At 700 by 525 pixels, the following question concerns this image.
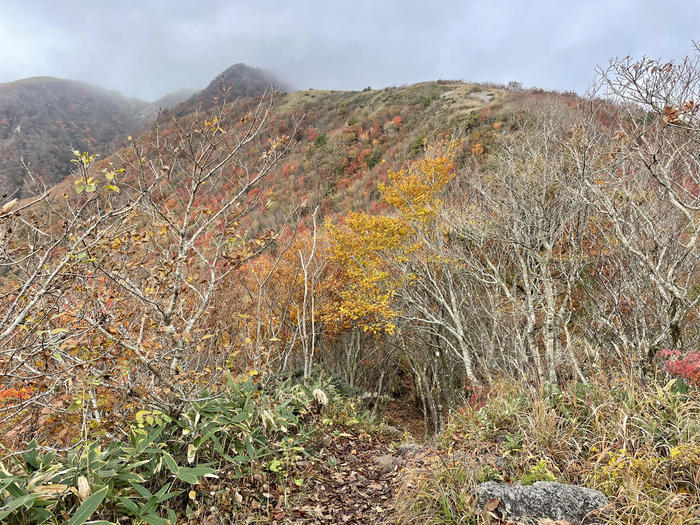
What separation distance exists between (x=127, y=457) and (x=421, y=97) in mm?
45542

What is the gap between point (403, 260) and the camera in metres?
10.1

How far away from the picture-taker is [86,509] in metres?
2.09

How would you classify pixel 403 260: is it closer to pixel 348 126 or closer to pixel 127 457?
pixel 127 457

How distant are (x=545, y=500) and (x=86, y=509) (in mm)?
2979

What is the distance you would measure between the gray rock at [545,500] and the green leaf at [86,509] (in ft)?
8.39

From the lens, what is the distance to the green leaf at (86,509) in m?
→ 2.06

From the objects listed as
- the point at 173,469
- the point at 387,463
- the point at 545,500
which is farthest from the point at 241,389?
the point at 545,500

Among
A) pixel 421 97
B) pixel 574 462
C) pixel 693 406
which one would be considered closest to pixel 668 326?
pixel 693 406

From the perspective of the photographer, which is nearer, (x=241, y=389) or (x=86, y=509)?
(x=86, y=509)

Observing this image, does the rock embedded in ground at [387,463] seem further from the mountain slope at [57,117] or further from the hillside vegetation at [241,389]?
the mountain slope at [57,117]

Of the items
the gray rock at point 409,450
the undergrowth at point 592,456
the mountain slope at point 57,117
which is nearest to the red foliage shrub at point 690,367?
the undergrowth at point 592,456

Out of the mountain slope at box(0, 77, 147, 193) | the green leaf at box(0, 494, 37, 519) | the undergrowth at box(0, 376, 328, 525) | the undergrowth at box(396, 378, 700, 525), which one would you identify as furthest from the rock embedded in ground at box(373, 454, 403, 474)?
the mountain slope at box(0, 77, 147, 193)

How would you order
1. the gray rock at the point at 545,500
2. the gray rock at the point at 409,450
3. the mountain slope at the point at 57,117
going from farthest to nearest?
the mountain slope at the point at 57,117 → the gray rock at the point at 409,450 → the gray rock at the point at 545,500

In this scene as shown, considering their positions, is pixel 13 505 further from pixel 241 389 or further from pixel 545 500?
pixel 545 500
